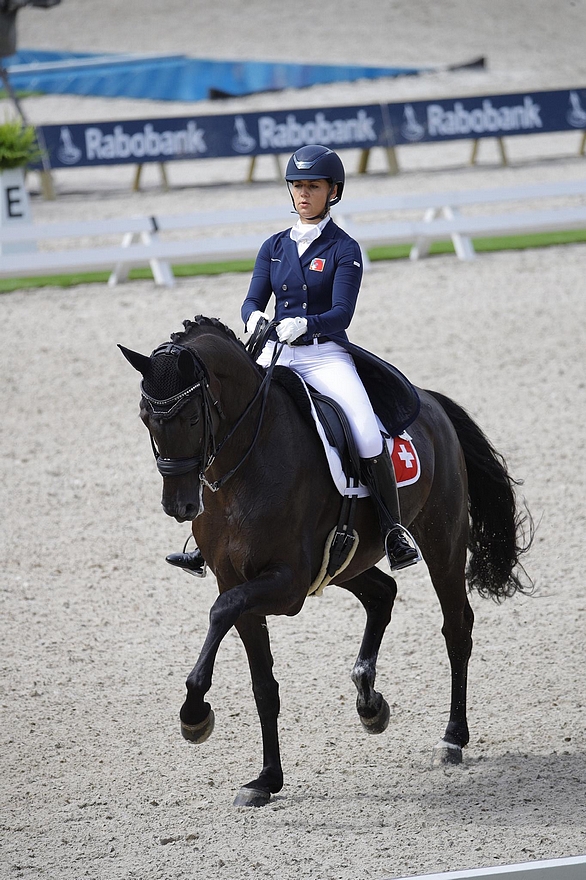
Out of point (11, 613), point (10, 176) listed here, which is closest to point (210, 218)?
point (10, 176)

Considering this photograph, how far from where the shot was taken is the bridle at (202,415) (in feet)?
11.9

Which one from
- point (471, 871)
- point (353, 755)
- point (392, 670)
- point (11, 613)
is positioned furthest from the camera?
point (11, 613)

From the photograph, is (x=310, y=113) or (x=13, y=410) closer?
(x=13, y=410)

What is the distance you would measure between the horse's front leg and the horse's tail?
5.68 ft

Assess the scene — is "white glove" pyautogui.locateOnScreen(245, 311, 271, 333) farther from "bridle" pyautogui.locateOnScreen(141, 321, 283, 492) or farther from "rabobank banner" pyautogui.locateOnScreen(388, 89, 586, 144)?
"rabobank banner" pyautogui.locateOnScreen(388, 89, 586, 144)

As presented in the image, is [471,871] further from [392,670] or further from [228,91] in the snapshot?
[228,91]

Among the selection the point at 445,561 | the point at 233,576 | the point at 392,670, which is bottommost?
the point at 392,670

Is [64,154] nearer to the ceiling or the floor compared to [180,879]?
nearer to the ceiling

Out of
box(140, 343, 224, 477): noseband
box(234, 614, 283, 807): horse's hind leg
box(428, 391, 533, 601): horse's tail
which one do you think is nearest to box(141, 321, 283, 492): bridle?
box(140, 343, 224, 477): noseband

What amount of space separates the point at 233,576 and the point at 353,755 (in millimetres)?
1297

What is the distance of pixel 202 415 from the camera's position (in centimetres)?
376

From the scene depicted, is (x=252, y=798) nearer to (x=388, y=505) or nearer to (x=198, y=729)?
(x=198, y=729)

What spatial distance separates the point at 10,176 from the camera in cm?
1564

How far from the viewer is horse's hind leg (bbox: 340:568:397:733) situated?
4798 millimetres
